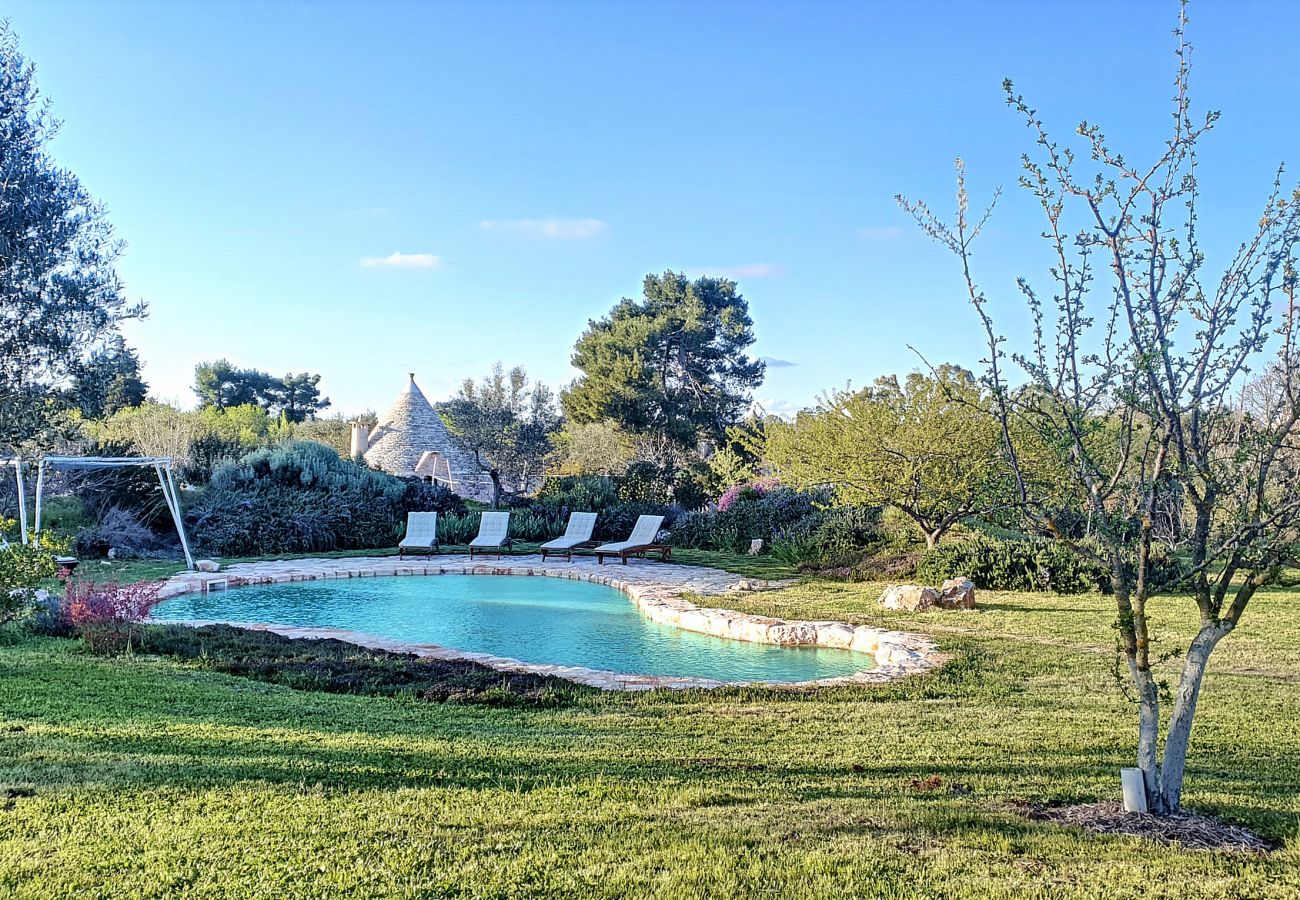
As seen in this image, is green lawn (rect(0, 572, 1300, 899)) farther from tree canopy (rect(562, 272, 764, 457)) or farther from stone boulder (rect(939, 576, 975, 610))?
tree canopy (rect(562, 272, 764, 457))

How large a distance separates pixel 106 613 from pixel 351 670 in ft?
8.73

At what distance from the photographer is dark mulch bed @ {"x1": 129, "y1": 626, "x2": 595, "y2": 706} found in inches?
257

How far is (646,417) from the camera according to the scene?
111 ft

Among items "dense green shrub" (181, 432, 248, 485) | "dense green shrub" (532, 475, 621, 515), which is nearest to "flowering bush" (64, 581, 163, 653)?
"dense green shrub" (181, 432, 248, 485)

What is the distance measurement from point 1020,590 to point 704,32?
8.92 m

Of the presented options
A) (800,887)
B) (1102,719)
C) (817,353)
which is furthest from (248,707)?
(817,353)

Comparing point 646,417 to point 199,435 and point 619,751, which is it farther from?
point 619,751

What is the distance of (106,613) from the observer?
315 inches

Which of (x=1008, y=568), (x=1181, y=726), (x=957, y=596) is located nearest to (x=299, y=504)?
(x=957, y=596)

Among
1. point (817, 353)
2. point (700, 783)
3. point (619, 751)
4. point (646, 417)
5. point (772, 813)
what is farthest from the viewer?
point (646, 417)

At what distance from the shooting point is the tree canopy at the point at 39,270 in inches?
255

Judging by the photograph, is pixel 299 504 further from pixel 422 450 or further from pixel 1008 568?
pixel 1008 568

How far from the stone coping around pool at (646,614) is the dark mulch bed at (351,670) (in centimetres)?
38

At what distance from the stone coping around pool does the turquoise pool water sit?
0.17 meters
